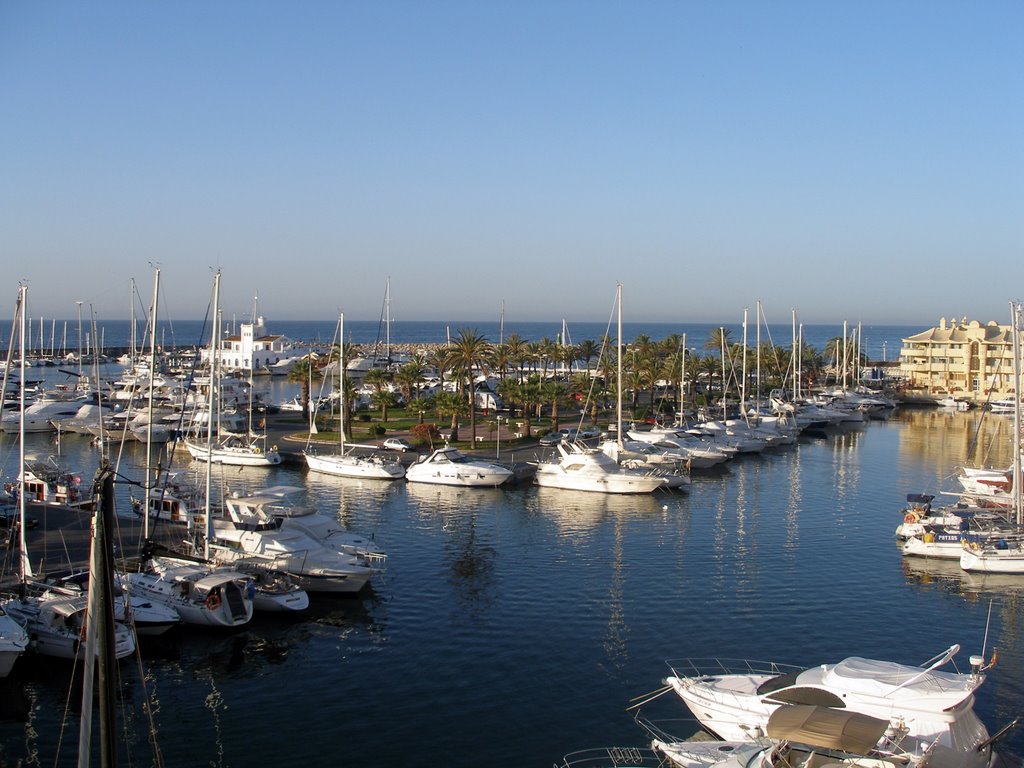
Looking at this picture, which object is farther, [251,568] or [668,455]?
[668,455]

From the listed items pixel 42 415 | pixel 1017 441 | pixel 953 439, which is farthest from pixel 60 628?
pixel 953 439

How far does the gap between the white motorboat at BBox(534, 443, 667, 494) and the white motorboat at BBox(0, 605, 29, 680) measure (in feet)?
124

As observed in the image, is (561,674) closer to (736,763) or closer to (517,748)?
(517,748)

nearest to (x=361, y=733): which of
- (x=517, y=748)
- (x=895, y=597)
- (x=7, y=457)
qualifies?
(x=517, y=748)

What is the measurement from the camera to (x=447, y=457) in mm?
62375

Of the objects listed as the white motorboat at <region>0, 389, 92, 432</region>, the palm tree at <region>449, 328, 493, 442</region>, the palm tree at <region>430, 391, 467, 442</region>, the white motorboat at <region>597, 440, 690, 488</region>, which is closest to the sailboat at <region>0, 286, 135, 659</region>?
the white motorboat at <region>597, 440, 690, 488</region>

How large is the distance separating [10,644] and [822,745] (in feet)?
78.3

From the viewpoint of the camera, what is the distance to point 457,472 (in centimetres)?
Result: 6109

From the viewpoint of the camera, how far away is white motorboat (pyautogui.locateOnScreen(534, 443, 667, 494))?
198ft

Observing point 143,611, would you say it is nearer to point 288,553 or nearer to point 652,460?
point 288,553

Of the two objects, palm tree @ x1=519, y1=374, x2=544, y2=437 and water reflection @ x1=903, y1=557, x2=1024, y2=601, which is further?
palm tree @ x1=519, y1=374, x2=544, y2=437

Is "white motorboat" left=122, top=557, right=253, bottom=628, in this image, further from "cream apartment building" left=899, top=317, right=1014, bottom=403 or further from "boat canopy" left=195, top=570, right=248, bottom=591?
"cream apartment building" left=899, top=317, right=1014, bottom=403

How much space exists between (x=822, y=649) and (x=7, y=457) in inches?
2537

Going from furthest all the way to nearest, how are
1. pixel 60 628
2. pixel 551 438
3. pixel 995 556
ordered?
pixel 551 438 < pixel 995 556 < pixel 60 628
